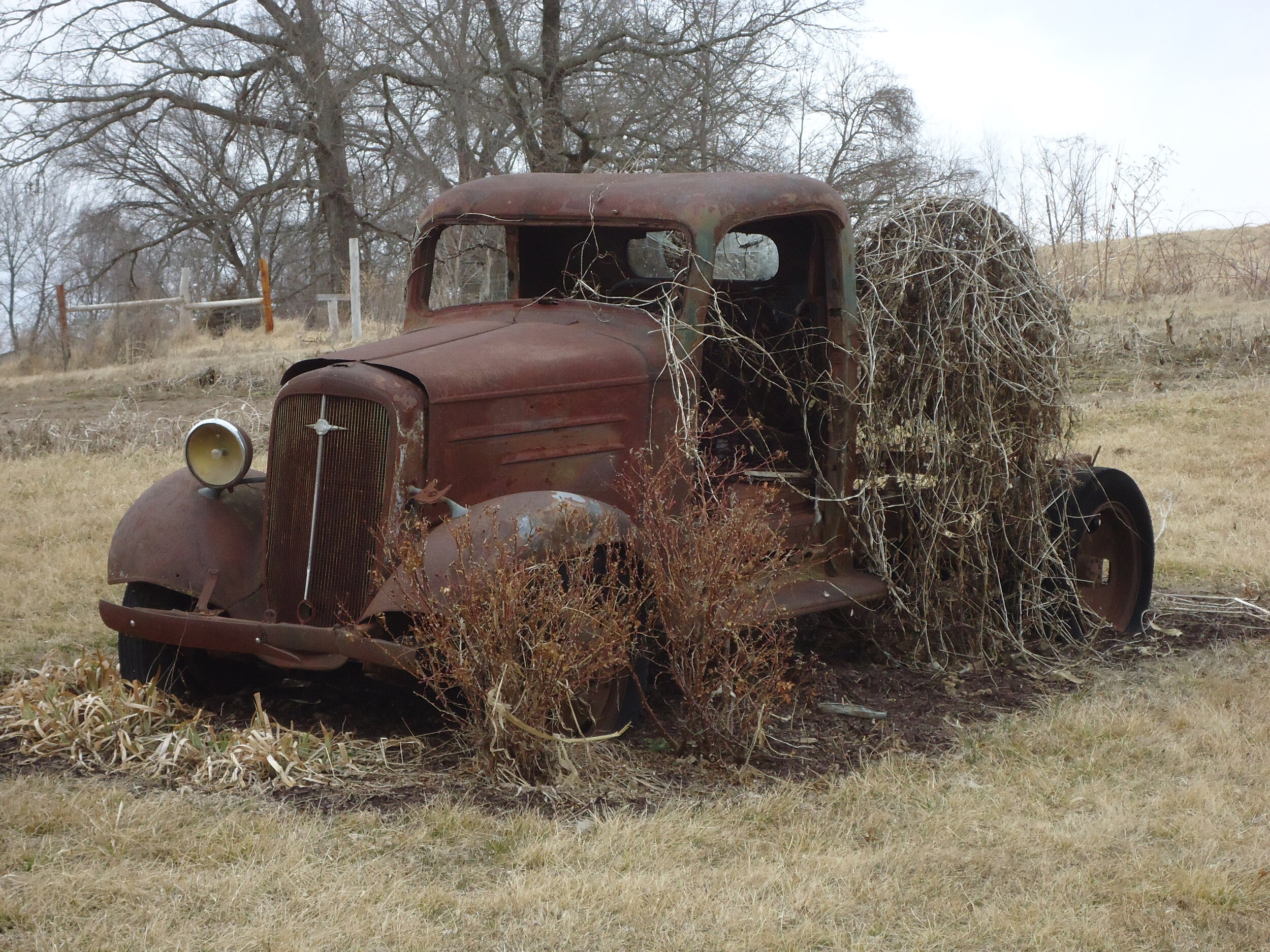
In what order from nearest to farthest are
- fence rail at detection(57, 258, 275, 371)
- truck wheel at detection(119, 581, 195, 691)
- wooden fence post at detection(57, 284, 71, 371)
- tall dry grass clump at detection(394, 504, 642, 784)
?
tall dry grass clump at detection(394, 504, 642, 784) → truck wheel at detection(119, 581, 195, 691) → wooden fence post at detection(57, 284, 71, 371) → fence rail at detection(57, 258, 275, 371)

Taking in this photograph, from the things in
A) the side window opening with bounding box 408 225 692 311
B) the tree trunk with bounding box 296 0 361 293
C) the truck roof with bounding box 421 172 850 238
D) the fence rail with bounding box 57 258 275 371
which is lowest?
the side window opening with bounding box 408 225 692 311

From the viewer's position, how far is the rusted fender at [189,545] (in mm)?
4453

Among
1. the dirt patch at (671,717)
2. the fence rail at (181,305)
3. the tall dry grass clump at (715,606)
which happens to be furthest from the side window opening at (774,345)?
the fence rail at (181,305)

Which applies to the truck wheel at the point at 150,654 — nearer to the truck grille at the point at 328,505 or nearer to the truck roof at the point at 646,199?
the truck grille at the point at 328,505

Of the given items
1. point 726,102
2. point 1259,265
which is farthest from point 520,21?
point 1259,265

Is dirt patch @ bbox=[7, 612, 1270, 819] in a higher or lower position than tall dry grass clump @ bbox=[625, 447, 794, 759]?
lower

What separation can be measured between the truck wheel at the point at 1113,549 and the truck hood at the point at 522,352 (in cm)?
246

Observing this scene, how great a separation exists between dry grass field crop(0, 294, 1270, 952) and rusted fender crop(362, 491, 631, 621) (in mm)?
666

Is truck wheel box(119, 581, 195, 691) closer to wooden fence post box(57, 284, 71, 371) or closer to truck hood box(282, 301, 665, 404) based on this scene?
truck hood box(282, 301, 665, 404)

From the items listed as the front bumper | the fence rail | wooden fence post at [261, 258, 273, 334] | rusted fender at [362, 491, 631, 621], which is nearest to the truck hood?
rusted fender at [362, 491, 631, 621]

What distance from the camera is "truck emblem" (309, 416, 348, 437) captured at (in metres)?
4.18

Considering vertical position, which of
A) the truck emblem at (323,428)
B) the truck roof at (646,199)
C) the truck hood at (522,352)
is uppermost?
the truck roof at (646,199)

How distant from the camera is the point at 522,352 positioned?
14.9 ft

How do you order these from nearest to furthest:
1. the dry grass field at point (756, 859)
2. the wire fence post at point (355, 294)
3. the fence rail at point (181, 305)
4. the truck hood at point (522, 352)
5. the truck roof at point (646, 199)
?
1. the dry grass field at point (756, 859)
2. the truck hood at point (522, 352)
3. the truck roof at point (646, 199)
4. the wire fence post at point (355, 294)
5. the fence rail at point (181, 305)
